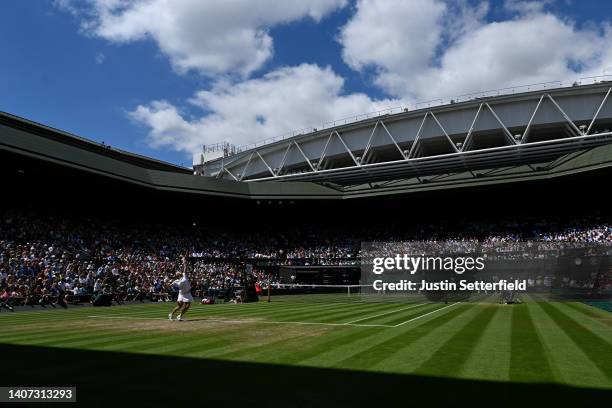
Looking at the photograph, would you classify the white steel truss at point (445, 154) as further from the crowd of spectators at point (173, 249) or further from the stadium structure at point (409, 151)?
the crowd of spectators at point (173, 249)

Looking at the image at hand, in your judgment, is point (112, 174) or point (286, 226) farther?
point (286, 226)

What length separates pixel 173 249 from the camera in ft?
163

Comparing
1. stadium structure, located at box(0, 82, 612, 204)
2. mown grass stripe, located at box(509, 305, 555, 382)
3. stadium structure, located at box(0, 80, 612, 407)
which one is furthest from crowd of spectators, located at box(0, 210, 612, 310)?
mown grass stripe, located at box(509, 305, 555, 382)

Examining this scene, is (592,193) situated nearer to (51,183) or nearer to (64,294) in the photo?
(64,294)

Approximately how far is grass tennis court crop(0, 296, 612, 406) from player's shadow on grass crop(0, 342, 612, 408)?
0.02 meters

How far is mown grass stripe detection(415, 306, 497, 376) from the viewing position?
8914mm

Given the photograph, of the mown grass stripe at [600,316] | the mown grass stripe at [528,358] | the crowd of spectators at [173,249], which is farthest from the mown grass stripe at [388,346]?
the crowd of spectators at [173,249]

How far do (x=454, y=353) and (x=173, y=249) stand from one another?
4274 cm

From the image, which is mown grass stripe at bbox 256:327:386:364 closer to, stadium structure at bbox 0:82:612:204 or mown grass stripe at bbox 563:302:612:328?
mown grass stripe at bbox 563:302:612:328

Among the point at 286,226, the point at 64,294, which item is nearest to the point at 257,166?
the point at 286,226

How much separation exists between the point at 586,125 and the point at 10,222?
2043 inches

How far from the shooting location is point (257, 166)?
6431 cm

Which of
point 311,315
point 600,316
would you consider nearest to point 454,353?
point 311,315

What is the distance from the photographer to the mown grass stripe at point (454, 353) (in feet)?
29.2
